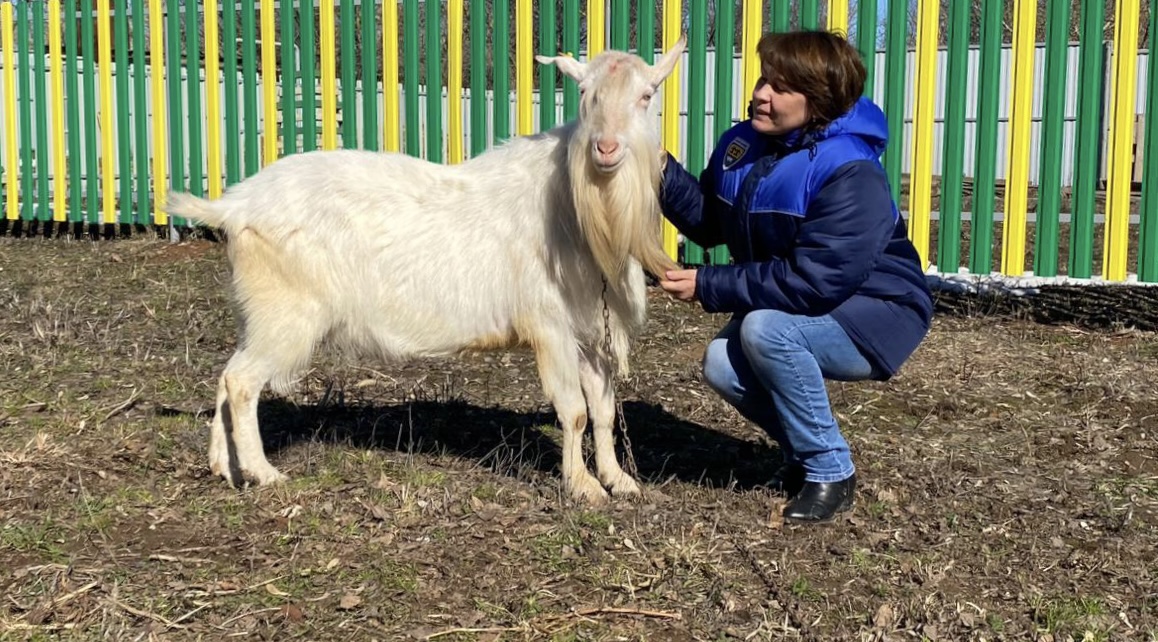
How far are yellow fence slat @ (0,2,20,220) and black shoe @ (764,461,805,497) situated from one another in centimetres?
750

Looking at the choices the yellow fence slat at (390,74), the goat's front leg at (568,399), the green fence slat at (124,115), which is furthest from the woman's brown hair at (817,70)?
the green fence slat at (124,115)

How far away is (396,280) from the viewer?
371cm

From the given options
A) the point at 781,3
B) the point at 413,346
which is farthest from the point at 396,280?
the point at 781,3

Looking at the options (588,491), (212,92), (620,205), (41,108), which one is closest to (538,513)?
(588,491)

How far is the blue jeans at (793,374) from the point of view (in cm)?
339

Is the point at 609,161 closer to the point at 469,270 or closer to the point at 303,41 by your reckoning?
the point at 469,270

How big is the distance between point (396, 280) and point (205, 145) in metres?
5.94

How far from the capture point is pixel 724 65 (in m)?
7.22

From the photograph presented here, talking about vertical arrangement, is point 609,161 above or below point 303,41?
below

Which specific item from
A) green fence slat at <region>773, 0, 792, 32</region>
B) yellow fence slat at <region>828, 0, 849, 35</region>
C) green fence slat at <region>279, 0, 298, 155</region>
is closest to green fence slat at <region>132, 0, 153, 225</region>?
green fence slat at <region>279, 0, 298, 155</region>

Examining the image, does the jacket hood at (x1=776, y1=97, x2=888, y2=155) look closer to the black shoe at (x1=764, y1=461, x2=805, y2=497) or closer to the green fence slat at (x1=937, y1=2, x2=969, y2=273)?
the black shoe at (x1=764, y1=461, x2=805, y2=497)

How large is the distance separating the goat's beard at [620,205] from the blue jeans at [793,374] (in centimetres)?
33

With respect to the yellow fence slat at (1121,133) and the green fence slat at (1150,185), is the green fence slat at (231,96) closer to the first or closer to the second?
the yellow fence slat at (1121,133)

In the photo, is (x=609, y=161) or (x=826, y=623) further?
(x=609, y=161)
